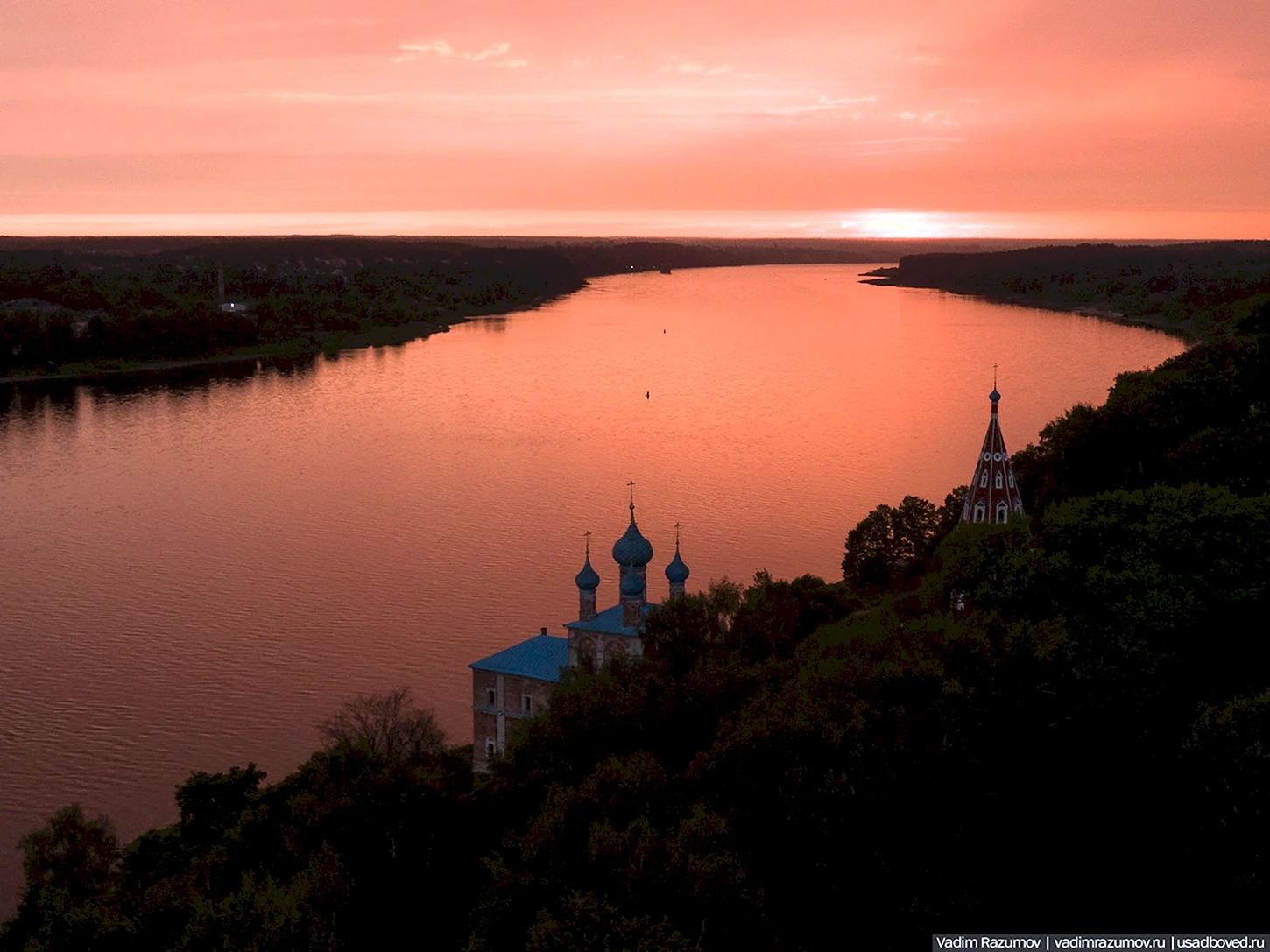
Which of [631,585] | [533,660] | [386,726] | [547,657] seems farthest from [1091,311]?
[386,726]

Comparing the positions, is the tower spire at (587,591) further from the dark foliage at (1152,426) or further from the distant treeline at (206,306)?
the distant treeline at (206,306)

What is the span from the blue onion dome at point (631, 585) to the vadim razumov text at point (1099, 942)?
8553mm

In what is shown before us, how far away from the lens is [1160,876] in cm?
1020

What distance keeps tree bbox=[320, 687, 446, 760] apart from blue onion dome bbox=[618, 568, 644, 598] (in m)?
3.11

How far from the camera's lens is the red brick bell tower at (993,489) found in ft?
65.6

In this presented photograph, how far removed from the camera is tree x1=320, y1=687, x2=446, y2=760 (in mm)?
14422

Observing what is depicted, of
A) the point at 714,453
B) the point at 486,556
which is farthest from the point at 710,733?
the point at 714,453

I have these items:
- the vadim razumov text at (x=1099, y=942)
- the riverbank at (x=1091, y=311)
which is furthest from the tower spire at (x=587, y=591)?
the riverbank at (x=1091, y=311)

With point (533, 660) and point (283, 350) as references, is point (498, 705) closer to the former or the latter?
point (533, 660)

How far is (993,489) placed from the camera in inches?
789

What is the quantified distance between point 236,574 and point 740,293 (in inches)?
3823

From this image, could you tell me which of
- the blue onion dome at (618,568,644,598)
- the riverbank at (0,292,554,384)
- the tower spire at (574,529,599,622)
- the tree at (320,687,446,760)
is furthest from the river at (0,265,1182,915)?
the blue onion dome at (618,568,644,598)

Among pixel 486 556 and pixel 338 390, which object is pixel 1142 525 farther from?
pixel 338 390

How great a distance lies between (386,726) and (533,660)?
2.38m
